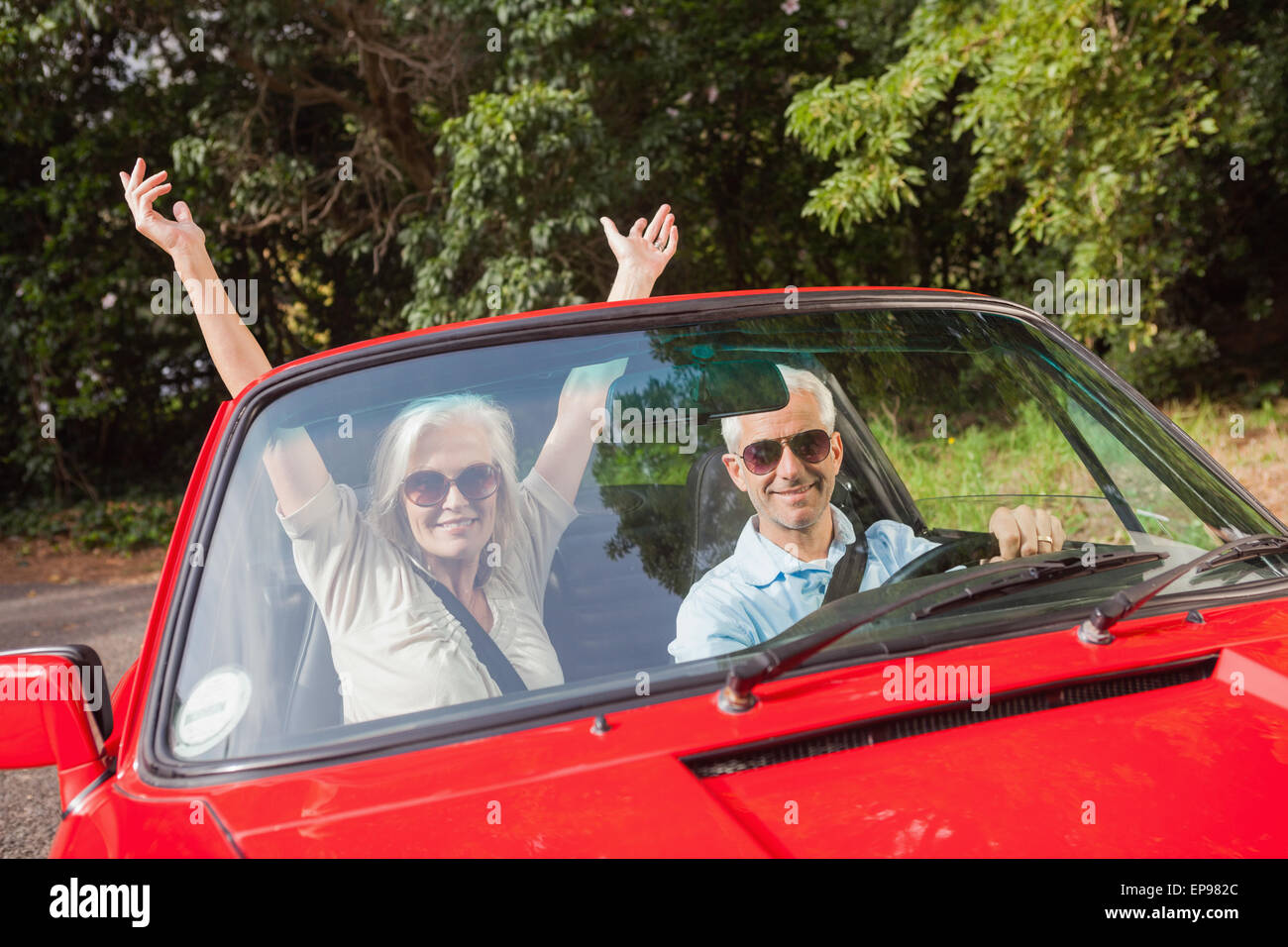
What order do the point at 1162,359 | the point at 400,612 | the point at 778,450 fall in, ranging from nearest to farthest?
the point at 400,612 < the point at 778,450 < the point at 1162,359

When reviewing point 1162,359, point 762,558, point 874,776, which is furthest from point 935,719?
point 1162,359

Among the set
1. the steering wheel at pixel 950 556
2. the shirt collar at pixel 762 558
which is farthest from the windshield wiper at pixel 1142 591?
the shirt collar at pixel 762 558

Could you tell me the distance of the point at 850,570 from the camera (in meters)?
2.11

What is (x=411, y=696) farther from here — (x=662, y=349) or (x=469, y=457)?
(x=662, y=349)

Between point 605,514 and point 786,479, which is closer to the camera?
point 605,514

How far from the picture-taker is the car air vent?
1337 millimetres

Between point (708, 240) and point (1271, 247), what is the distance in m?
5.65

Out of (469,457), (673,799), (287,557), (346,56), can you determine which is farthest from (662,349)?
(346,56)

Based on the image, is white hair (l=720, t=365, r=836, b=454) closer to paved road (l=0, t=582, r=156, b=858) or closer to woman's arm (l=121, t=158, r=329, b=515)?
woman's arm (l=121, t=158, r=329, b=515)

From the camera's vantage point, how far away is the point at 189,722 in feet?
4.87

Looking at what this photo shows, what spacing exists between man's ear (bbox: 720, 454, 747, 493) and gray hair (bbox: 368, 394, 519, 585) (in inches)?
18.7

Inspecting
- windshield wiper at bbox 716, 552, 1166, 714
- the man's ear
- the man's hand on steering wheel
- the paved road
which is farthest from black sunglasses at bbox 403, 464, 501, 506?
the paved road

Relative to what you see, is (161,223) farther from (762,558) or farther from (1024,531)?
(1024,531)

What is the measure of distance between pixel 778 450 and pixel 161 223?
4.49ft
